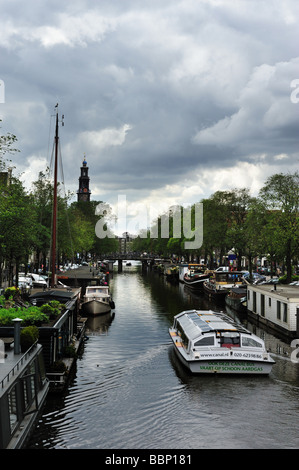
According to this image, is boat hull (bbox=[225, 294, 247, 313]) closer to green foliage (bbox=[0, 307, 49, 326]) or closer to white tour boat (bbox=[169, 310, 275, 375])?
white tour boat (bbox=[169, 310, 275, 375])

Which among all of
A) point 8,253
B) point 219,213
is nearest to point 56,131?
point 8,253

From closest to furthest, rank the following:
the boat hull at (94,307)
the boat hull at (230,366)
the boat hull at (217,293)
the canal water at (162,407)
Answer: the canal water at (162,407), the boat hull at (230,366), the boat hull at (94,307), the boat hull at (217,293)

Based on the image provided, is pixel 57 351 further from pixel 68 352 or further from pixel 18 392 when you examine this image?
pixel 18 392

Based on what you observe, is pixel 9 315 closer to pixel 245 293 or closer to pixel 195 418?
pixel 195 418

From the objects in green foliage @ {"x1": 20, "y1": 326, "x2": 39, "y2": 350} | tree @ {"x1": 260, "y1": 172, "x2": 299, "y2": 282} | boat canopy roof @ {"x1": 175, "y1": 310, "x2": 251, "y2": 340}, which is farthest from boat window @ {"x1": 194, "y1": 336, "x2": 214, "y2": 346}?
tree @ {"x1": 260, "y1": 172, "x2": 299, "y2": 282}

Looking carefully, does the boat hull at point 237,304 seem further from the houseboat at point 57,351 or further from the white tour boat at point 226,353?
the white tour boat at point 226,353

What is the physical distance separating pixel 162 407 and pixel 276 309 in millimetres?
23196

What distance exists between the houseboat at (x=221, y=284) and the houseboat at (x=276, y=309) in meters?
13.0

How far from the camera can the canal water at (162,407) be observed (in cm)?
1786

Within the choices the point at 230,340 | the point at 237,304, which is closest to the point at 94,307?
the point at 237,304

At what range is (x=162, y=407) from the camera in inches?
851

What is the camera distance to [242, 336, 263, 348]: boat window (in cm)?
2656

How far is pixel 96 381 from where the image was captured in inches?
1028

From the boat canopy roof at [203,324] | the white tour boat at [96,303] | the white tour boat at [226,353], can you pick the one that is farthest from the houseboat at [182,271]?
the white tour boat at [226,353]
